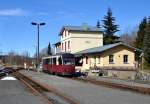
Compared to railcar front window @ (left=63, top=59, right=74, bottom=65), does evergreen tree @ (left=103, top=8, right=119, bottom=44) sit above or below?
above

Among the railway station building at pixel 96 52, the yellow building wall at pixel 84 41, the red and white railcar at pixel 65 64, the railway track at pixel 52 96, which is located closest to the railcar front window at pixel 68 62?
the red and white railcar at pixel 65 64

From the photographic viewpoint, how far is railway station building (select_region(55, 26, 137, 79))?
214 ft

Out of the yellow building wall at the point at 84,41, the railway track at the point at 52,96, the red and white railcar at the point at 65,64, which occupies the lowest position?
the railway track at the point at 52,96

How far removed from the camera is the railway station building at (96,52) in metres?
65.2

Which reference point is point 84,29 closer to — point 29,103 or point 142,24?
point 142,24

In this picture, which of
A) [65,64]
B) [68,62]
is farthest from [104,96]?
[68,62]

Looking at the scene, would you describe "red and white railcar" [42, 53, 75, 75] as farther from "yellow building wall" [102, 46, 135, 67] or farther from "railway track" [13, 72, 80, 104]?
"railway track" [13, 72, 80, 104]

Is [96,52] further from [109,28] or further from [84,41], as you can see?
[109,28]

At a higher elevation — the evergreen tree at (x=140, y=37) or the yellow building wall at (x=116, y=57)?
the evergreen tree at (x=140, y=37)

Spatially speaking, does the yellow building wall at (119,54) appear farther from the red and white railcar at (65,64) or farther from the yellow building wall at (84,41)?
the yellow building wall at (84,41)

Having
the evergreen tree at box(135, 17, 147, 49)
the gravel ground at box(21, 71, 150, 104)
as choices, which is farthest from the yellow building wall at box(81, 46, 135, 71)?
the gravel ground at box(21, 71, 150, 104)

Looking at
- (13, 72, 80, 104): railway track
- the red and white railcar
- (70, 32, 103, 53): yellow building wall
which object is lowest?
(13, 72, 80, 104): railway track

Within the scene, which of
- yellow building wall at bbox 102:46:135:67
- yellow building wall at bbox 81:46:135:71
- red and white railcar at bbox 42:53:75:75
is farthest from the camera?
yellow building wall at bbox 102:46:135:67

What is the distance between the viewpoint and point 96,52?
68.4m
